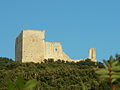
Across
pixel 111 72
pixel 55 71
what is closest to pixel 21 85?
pixel 111 72

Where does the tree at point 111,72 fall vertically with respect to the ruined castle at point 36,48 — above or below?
below

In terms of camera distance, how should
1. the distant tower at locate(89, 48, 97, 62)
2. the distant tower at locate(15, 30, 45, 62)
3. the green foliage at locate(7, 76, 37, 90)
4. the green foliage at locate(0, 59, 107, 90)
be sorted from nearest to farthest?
the green foliage at locate(7, 76, 37, 90) < the green foliage at locate(0, 59, 107, 90) < the distant tower at locate(15, 30, 45, 62) < the distant tower at locate(89, 48, 97, 62)

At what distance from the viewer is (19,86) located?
205cm

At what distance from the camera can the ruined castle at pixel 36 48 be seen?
1785 inches

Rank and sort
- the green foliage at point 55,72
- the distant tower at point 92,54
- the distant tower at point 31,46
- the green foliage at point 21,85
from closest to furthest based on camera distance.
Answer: the green foliage at point 21,85, the green foliage at point 55,72, the distant tower at point 31,46, the distant tower at point 92,54

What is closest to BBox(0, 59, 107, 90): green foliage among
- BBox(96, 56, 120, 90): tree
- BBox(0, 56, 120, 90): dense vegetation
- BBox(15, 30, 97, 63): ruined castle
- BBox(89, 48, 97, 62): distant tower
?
BBox(0, 56, 120, 90): dense vegetation

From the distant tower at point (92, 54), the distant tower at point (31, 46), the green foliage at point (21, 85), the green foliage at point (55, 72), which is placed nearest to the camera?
the green foliage at point (21, 85)

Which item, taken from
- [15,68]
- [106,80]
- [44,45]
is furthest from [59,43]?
[106,80]

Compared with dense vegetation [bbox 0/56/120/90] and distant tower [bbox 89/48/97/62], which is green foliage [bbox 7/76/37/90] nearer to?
dense vegetation [bbox 0/56/120/90]

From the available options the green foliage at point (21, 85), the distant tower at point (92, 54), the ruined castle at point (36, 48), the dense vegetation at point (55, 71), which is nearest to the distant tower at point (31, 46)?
the ruined castle at point (36, 48)

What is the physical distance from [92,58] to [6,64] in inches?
325

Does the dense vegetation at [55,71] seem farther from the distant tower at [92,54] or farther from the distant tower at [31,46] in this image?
the distant tower at [92,54]

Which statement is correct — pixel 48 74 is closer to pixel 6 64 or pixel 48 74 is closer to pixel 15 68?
pixel 15 68

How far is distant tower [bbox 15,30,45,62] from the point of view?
4531cm
